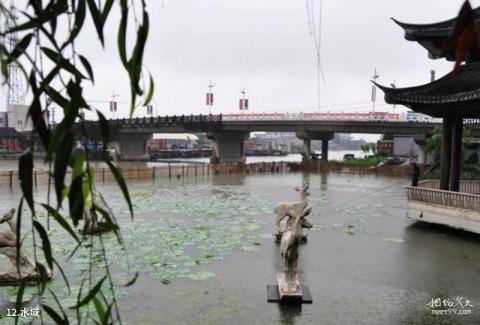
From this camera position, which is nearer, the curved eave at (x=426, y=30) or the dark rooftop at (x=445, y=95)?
the dark rooftop at (x=445, y=95)

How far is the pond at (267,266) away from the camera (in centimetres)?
770

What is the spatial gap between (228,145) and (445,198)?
44.5 metres

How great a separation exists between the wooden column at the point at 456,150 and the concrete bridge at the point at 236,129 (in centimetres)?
2957

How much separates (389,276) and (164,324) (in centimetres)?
530

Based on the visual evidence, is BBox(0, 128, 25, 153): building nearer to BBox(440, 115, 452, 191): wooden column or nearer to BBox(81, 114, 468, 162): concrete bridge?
BBox(81, 114, 468, 162): concrete bridge

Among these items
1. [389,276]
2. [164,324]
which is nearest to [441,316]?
[389,276]

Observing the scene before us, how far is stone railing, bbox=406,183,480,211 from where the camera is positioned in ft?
42.4

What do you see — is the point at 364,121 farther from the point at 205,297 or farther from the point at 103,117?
the point at 103,117

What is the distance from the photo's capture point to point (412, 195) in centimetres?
1508

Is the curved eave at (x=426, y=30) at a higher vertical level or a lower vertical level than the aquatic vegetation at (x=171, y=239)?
higher

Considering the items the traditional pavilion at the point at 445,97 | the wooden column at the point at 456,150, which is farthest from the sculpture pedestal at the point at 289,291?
the wooden column at the point at 456,150

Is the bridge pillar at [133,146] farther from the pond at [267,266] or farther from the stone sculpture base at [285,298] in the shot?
the stone sculpture base at [285,298]

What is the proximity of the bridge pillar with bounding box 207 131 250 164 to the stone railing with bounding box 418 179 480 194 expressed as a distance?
38772 millimetres

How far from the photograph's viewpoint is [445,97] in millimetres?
13398
